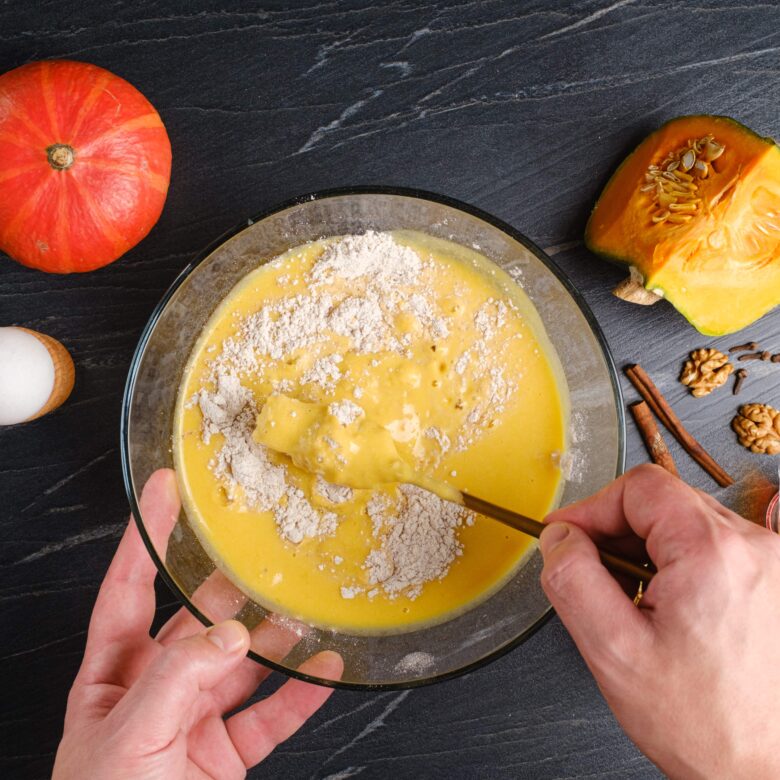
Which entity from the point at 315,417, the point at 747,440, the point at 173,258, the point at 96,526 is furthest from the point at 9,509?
the point at 747,440

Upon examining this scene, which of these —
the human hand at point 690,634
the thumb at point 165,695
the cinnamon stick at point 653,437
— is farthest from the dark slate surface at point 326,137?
the human hand at point 690,634

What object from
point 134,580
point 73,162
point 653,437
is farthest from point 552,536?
point 73,162

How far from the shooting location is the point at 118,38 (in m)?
1.50

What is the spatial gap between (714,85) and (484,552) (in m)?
1.03

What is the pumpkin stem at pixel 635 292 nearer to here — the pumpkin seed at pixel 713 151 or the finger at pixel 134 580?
the pumpkin seed at pixel 713 151

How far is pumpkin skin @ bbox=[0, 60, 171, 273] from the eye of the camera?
4.44ft

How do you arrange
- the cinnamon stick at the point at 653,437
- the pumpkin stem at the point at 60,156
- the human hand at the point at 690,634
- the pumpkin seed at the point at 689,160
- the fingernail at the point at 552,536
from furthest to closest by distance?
1. the cinnamon stick at the point at 653,437
2. the pumpkin seed at the point at 689,160
3. the pumpkin stem at the point at 60,156
4. the fingernail at the point at 552,536
5. the human hand at the point at 690,634

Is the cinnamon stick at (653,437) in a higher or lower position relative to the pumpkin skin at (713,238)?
lower

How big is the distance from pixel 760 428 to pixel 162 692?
3.99 feet

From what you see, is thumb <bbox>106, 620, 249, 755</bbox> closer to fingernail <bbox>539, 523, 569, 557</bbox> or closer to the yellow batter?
the yellow batter

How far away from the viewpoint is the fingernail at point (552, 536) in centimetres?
108

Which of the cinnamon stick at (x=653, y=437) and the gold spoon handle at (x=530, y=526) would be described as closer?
the gold spoon handle at (x=530, y=526)

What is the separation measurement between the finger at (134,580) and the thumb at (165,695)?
28cm

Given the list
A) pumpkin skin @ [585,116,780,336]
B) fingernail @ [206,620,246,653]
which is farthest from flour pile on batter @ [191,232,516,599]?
pumpkin skin @ [585,116,780,336]
